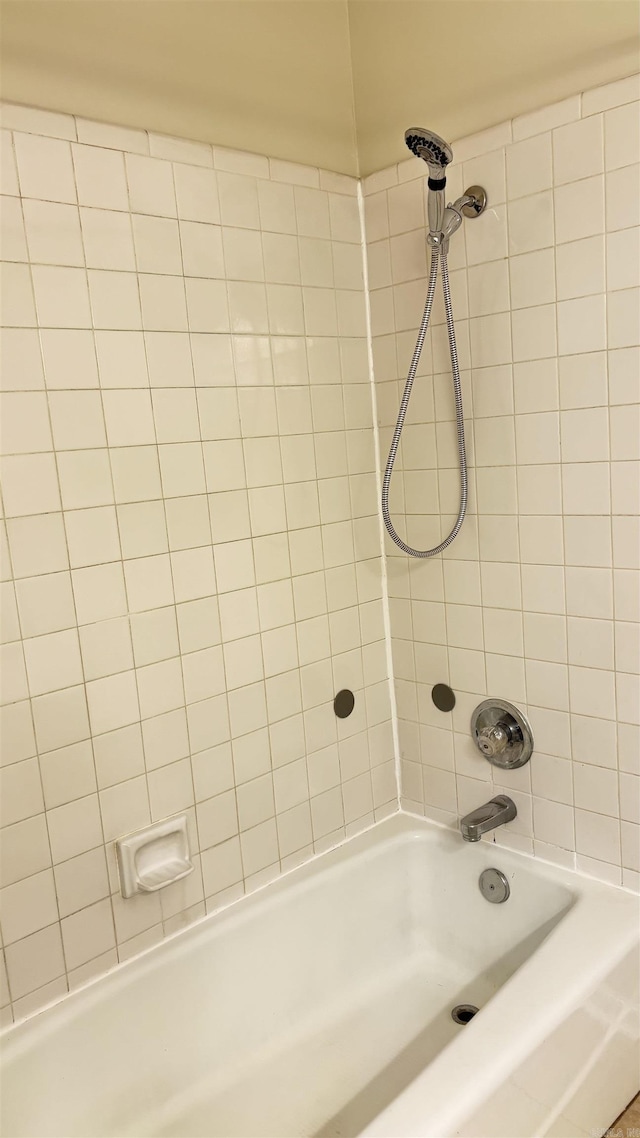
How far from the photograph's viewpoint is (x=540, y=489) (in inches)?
65.6

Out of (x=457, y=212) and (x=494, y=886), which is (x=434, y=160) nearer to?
(x=457, y=212)

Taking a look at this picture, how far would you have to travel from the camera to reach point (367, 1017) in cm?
182

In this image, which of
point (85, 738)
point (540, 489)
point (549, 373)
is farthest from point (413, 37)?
point (85, 738)

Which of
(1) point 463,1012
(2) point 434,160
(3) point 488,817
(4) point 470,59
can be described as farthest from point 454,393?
(1) point 463,1012

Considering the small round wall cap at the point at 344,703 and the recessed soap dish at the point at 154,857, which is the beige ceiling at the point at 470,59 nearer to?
the small round wall cap at the point at 344,703

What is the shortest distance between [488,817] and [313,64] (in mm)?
1785

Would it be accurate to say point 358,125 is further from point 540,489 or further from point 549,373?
point 540,489

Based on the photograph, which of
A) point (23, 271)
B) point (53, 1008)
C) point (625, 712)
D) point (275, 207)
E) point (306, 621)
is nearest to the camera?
point (23, 271)

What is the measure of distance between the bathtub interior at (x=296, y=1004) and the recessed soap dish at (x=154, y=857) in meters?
0.16

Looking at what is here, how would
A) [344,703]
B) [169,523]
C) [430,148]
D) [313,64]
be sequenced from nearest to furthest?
[430,148]
[169,523]
[313,64]
[344,703]

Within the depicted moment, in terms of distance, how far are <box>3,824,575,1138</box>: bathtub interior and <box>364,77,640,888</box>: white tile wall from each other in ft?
0.73

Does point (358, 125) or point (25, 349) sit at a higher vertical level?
point (358, 125)

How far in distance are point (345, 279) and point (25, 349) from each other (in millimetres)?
852

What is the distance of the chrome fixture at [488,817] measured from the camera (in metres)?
1.71
